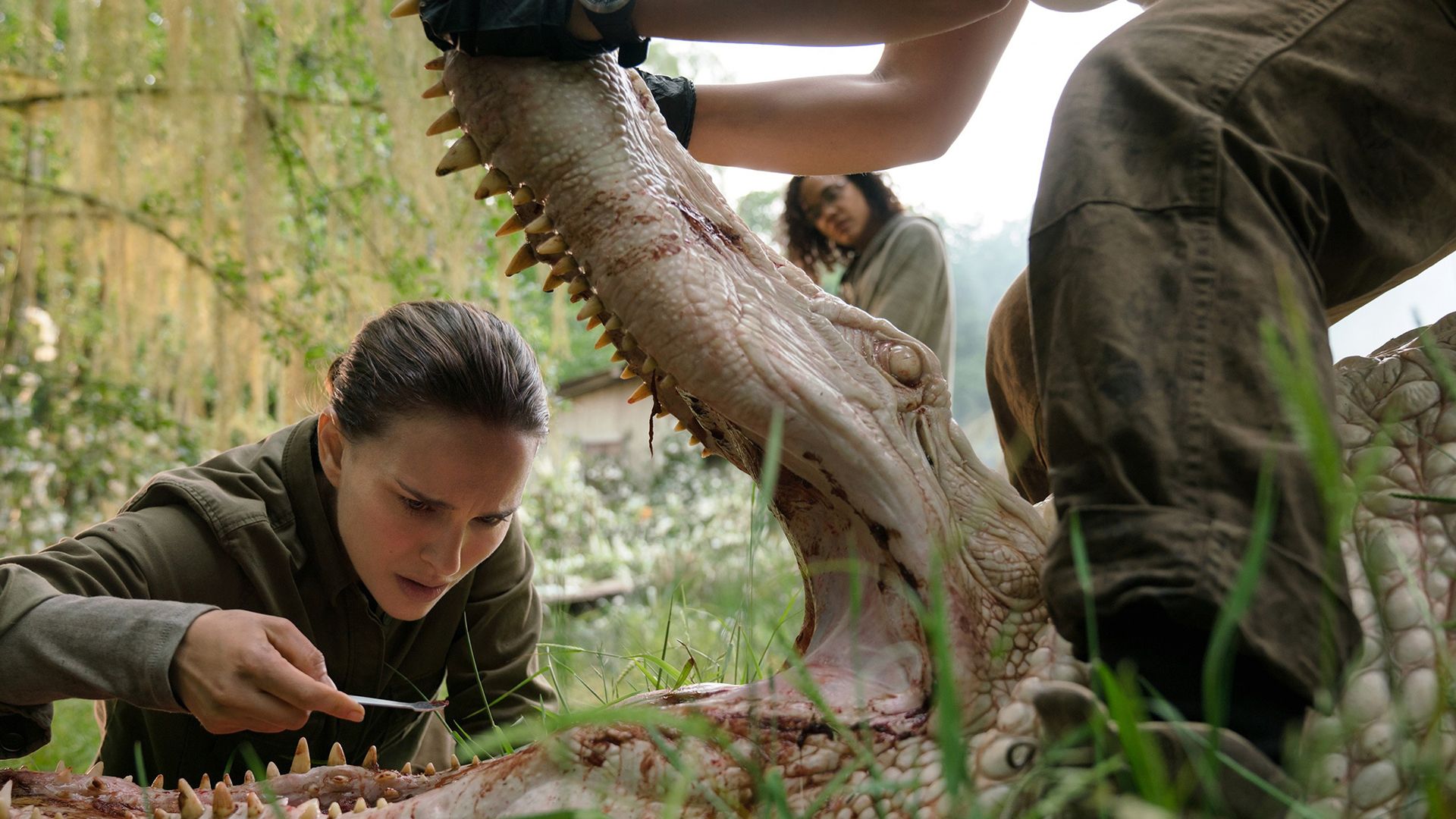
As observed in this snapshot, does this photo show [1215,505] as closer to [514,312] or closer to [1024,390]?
[1024,390]

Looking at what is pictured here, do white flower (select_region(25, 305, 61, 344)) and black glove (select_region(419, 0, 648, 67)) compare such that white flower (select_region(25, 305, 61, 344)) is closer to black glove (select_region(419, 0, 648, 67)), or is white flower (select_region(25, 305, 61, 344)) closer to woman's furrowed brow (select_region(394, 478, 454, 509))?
woman's furrowed brow (select_region(394, 478, 454, 509))

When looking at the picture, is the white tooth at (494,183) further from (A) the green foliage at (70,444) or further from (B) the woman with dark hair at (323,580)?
(A) the green foliage at (70,444)

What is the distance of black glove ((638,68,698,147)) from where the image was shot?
1859 mm

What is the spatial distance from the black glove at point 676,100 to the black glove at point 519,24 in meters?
0.49

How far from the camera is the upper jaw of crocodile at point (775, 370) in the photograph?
4.41 ft

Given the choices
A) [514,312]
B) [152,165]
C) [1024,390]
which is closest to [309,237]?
[152,165]

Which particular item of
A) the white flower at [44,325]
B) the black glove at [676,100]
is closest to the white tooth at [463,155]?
the black glove at [676,100]

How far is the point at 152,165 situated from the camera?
5574mm

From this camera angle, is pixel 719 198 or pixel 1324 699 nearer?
pixel 1324 699

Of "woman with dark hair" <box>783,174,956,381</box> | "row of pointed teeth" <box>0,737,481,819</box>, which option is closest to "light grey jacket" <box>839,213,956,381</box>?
"woman with dark hair" <box>783,174,956,381</box>

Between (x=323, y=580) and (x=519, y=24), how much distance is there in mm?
1368

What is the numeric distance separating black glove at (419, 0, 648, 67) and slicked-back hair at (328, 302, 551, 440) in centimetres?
Result: 81

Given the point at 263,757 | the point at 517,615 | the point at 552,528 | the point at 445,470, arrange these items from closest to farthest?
1. the point at 445,470
2. the point at 263,757
3. the point at 517,615
4. the point at 552,528

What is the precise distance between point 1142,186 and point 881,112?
0.91 meters
